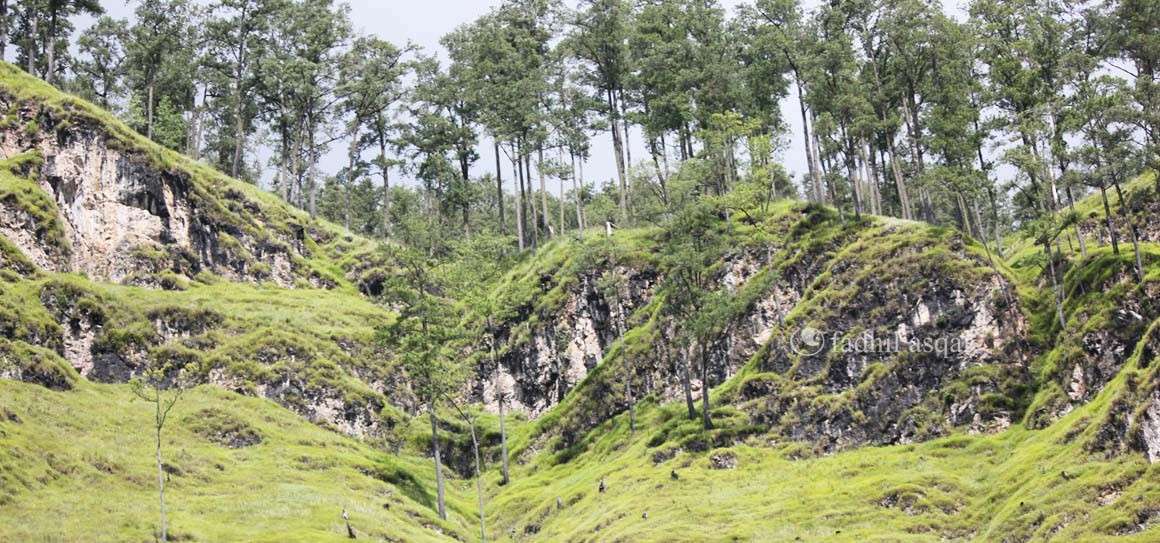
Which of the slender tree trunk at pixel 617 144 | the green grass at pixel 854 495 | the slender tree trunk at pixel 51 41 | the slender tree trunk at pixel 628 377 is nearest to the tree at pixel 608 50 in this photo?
the slender tree trunk at pixel 617 144

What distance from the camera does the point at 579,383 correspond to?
85.9 meters

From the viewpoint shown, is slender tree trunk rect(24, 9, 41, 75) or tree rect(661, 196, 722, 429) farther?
slender tree trunk rect(24, 9, 41, 75)

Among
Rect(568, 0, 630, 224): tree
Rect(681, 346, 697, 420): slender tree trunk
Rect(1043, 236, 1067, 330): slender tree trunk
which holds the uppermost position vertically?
Rect(568, 0, 630, 224): tree

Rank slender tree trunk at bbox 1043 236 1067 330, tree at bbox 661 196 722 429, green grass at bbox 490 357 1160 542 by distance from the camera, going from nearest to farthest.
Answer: green grass at bbox 490 357 1160 542
slender tree trunk at bbox 1043 236 1067 330
tree at bbox 661 196 722 429

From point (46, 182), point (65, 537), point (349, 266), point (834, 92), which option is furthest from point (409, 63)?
point (65, 537)

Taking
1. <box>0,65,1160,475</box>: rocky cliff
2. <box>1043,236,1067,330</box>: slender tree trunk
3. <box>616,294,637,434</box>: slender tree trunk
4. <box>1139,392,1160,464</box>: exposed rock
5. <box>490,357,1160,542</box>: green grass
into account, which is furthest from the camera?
<box>616,294,637,434</box>: slender tree trunk

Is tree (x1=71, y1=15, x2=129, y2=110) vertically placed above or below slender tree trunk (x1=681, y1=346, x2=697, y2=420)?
above

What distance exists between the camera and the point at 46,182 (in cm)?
8400

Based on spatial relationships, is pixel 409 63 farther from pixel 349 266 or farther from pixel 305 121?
pixel 349 266

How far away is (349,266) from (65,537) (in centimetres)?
6580

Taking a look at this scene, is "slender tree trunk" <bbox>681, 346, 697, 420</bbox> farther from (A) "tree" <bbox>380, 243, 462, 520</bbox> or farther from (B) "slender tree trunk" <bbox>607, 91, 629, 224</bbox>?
(B) "slender tree trunk" <bbox>607, 91, 629, 224</bbox>

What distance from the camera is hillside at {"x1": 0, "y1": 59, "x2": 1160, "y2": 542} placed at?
50875 millimetres

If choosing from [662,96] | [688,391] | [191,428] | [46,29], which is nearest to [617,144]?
[662,96]

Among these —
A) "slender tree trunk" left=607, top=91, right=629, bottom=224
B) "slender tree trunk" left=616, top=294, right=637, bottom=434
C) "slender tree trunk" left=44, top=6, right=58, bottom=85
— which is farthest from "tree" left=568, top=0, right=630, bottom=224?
"slender tree trunk" left=44, top=6, right=58, bottom=85
